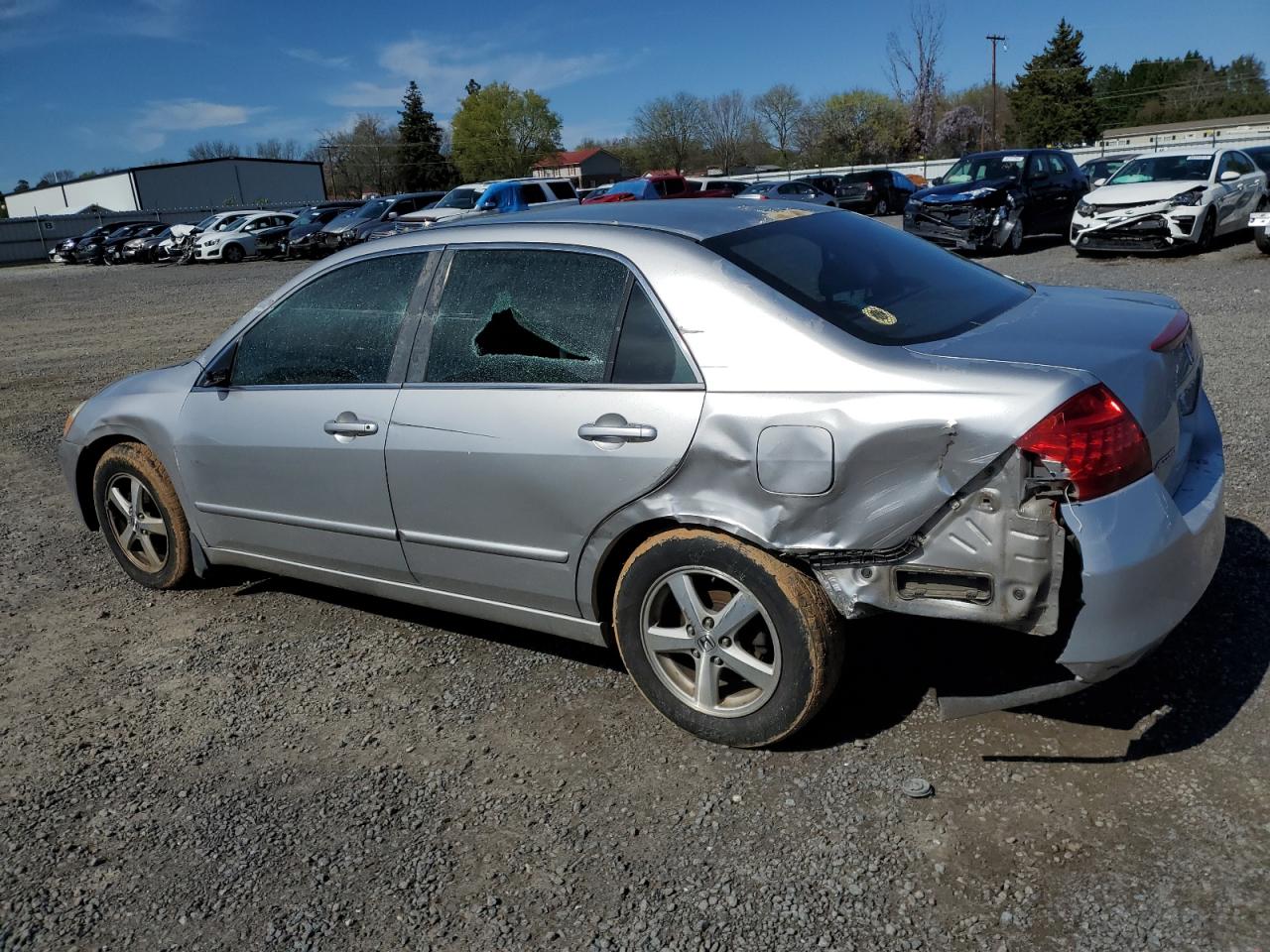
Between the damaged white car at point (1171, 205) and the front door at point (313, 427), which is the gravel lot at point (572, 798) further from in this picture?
the damaged white car at point (1171, 205)

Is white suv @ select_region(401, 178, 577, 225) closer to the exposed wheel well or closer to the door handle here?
the exposed wheel well

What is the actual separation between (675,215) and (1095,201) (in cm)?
1390

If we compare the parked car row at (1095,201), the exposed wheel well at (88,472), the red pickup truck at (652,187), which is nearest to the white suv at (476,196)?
the red pickup truck at (652,187)

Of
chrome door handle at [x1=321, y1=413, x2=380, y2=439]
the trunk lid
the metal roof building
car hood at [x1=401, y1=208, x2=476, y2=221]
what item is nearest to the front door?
chrome door handle at [x1=321, y1=413, x2=380, y2=439]

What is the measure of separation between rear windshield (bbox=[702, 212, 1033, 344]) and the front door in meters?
1.33

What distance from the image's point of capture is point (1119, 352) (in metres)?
2.81

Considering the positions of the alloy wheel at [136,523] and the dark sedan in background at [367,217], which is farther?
the dark sedan in background at [367,217]

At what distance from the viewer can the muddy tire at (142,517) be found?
4.55m

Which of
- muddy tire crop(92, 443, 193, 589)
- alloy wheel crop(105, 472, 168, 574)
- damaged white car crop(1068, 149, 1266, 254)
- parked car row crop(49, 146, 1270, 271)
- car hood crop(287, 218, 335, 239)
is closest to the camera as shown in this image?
muddy tire crop(92, 443, 193, 589)

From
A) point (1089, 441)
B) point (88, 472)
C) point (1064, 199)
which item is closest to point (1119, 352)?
point (1089, 441)

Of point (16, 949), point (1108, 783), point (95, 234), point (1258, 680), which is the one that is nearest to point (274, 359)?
point (16, 949)

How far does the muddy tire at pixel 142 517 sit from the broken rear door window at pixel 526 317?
1.74 meters

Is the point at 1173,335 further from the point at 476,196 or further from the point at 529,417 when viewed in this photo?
the point at 476,196

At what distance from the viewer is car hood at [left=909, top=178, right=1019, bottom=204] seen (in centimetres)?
1661
